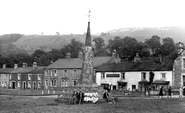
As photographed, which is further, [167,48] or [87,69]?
[167,48]

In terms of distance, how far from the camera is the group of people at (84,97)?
108 ft

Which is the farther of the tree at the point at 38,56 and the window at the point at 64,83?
the tree at the point at 38,56

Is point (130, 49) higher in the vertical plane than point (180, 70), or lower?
higher

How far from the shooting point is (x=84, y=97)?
34062 millimetres

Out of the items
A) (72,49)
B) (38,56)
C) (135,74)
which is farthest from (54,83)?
(72,49)

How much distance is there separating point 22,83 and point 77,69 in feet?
63.3

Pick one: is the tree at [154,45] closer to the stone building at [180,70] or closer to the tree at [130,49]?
the tree at [130,49]

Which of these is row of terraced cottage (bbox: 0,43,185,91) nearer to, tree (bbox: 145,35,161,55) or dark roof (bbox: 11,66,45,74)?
dark roof (bbox: 11,66,45,74)

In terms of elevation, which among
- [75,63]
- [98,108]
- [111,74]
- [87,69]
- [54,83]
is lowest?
[54,83]

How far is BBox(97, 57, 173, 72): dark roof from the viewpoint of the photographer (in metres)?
55.2

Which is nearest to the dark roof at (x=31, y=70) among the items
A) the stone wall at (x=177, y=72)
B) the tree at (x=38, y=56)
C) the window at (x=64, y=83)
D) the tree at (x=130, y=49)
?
the window at (x=64, y=83)

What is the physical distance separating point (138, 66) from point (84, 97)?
27.3 metres

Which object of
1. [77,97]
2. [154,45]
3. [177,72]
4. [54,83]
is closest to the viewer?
[77,97]

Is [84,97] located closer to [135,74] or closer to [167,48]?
[135,74]
